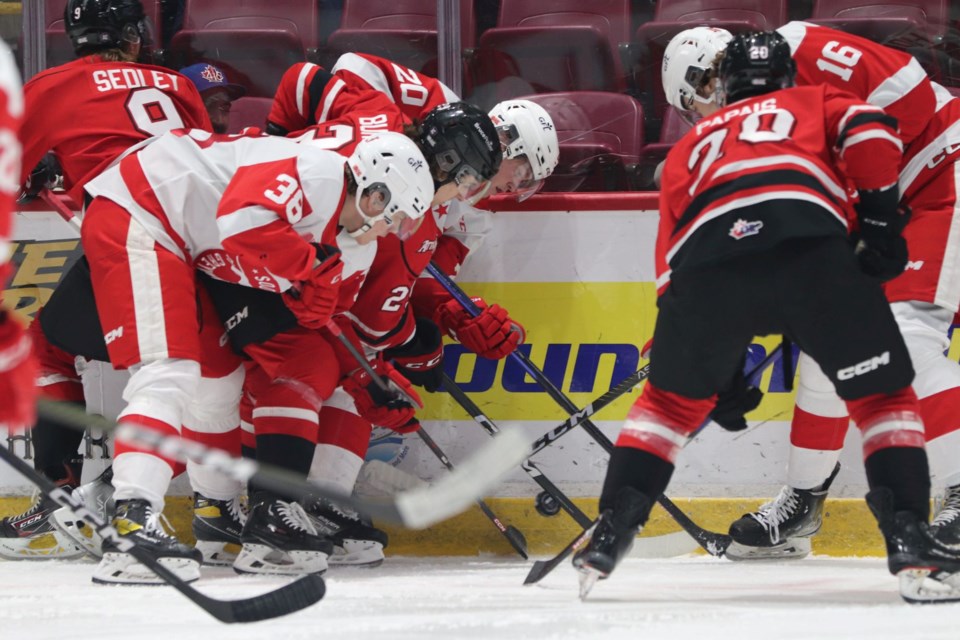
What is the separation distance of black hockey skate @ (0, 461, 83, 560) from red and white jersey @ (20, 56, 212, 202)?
2.46ft

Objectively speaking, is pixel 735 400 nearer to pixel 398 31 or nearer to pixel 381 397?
pixel 381 397

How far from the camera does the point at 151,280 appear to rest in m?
2.64

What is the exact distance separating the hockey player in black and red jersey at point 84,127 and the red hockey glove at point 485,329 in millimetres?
615

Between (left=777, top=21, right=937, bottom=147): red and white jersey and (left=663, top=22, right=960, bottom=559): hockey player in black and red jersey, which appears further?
(left=777, top=21, right=937, bottom=147): red and white jersey

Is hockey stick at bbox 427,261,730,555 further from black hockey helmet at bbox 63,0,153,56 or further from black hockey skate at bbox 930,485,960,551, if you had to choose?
black hockey helmet at bbox 63,0,153,56

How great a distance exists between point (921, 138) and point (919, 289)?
0.38 m

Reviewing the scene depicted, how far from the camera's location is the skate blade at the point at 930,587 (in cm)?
209

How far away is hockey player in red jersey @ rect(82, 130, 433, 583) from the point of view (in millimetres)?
2568

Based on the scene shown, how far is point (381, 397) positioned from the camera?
10.2ft

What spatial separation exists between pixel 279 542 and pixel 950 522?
1506mm

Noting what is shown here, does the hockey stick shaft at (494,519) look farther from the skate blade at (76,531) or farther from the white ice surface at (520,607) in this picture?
the skate blade at (76,531)

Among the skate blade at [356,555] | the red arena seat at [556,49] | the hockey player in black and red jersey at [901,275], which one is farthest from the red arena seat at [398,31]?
the skate blade at [356,555]

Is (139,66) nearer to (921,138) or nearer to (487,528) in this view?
(487,528)

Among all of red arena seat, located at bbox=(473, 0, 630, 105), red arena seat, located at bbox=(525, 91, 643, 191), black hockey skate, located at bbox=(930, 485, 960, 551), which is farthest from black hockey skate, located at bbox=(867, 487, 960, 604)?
red arena seat, located at bbox=(473, 0, 630, 105)
